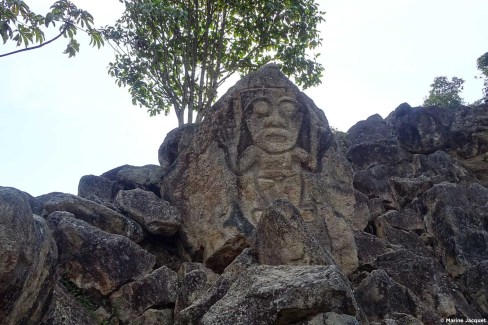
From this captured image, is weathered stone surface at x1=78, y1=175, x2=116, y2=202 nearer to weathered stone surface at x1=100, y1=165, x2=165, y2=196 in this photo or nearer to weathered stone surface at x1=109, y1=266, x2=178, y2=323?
weathered stone surface at x1=100, y1=165, x2=165, y2=196

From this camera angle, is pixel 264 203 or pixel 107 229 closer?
pixel 107 229

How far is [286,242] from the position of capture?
271 inches

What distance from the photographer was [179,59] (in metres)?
18.1

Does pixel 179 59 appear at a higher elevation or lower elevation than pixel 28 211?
higher

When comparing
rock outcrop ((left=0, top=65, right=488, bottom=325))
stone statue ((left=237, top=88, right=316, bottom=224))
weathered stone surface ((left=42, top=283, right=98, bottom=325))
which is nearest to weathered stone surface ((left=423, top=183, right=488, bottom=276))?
rock outcrop ((left=0, top=65, right=488, bottom=325))

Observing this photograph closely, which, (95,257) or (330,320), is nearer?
(330,320)

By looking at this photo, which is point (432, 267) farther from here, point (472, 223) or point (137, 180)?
point (137, 180)

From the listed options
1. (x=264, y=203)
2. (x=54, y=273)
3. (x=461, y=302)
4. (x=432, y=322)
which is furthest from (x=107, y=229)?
(x=461, y=302)

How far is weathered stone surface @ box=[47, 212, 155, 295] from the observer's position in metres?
8.05

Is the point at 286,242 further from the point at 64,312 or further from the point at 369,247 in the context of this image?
the point at 369,247

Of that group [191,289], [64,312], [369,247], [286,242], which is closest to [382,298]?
[286,242]

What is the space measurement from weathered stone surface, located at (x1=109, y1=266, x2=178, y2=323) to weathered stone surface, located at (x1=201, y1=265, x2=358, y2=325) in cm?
299

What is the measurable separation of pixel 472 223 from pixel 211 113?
577 centimetres

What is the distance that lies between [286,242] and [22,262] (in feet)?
9.83
